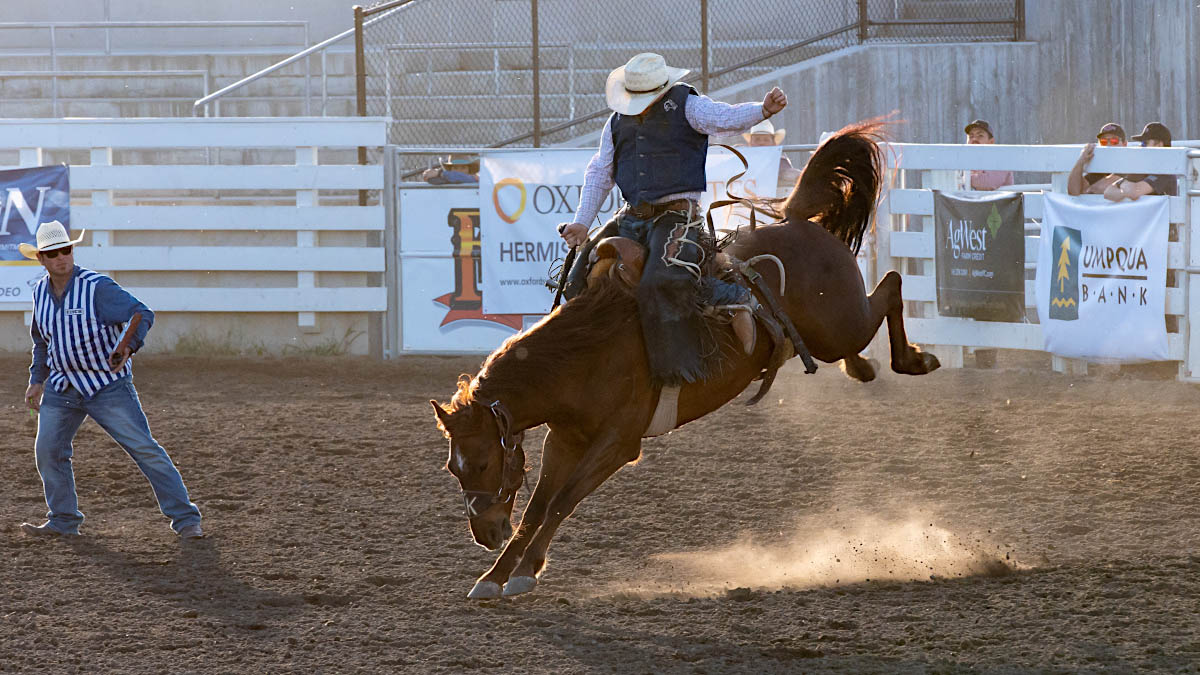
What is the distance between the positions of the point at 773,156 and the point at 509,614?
717 cm

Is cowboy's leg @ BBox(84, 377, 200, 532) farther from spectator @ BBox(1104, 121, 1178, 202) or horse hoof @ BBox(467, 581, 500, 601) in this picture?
spectator @ BBox(1104, 121, 1178, 202)

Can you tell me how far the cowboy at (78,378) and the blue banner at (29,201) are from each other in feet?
20.7

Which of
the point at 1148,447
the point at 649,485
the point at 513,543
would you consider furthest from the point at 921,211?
the point at 513,543

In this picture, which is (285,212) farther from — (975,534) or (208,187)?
(975,534)

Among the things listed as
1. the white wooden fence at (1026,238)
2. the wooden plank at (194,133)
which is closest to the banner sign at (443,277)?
the wooden plank at (194,133)

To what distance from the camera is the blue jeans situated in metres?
6.28

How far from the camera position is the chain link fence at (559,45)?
15.4 m

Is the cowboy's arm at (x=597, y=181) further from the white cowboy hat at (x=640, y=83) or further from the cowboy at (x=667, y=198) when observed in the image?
the white cowboy hat at (x=640, y=83)

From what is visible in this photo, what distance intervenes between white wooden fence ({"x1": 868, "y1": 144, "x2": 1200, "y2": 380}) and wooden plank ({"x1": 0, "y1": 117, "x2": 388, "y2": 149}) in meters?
4.42

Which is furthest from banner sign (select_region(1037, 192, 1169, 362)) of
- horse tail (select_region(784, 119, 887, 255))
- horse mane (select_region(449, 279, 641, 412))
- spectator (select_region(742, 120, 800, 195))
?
horse mane (select_region(449, 279, 641, 412))

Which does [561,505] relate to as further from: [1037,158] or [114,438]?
[1037,158]

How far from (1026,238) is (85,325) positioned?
23.1 feet

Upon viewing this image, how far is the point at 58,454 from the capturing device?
253 inches

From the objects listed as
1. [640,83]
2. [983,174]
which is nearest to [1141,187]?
[983,174]
